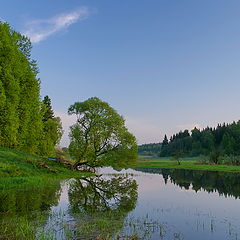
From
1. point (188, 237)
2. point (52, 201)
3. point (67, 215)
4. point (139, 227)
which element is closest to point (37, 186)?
point (52, 201)

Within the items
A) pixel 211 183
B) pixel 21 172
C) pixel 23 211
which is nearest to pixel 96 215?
pixel 23 211

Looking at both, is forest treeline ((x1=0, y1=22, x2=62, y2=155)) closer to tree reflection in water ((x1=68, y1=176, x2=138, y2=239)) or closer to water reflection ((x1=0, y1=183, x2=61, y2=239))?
water reflection ((x1=0, y1=183, x2=61, y2=239))

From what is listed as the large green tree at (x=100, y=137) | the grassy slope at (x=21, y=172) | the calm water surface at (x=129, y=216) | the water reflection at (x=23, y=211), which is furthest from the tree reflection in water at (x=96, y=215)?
the large green tree at (x=100, y=137)

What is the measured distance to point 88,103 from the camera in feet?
155

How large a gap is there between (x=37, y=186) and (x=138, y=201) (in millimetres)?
10208

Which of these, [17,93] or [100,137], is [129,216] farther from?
[100,137]

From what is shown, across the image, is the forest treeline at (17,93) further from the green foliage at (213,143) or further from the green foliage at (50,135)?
the green foliage at (213,143)

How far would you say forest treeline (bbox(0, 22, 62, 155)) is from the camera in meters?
31.0

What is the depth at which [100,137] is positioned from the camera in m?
46.9

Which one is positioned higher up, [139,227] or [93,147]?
[93,147]

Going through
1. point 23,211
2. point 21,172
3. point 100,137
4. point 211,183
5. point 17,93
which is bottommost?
point 211,183

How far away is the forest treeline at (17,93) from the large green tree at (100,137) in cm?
887

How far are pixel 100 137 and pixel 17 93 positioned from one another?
17716 mm

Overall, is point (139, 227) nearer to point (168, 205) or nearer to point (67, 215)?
point (67, 215)
